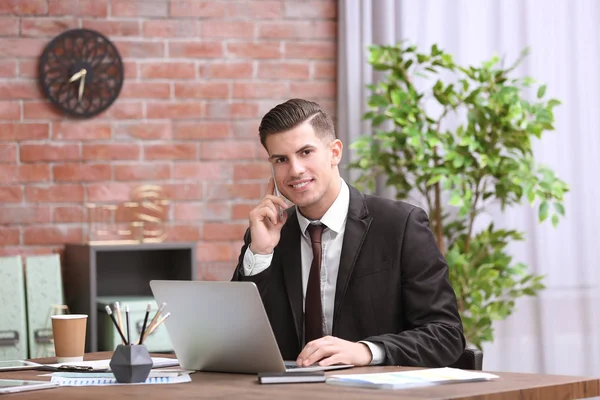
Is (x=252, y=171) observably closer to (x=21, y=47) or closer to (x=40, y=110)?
(x=40, y=110)

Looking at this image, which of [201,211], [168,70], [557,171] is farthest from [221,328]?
[168,70]

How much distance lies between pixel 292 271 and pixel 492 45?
1.68 m

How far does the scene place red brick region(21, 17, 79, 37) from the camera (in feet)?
12.5

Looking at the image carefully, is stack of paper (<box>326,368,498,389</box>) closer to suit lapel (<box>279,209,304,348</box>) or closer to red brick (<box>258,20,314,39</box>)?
suit lapel (<box>279,209,304,348</box>)

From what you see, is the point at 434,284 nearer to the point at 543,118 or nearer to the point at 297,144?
the point at 297,144

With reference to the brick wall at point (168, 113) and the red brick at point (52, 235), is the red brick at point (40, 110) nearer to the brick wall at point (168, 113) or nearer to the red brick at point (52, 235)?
the brick wall at point (168, 113)

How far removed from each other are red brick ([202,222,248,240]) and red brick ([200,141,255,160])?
0.93ft

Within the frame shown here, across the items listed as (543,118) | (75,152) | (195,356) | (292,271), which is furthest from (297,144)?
(75,152)

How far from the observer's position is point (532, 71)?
3518mm

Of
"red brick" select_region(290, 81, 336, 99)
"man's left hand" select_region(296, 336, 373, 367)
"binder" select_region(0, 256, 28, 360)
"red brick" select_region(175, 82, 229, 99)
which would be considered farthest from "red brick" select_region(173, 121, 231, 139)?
"man's left hand" select_region(296, 336, 373, 367)

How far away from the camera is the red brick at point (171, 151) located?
3988 millimetres

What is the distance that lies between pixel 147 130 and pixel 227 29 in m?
0.56

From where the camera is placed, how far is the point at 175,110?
159 inches

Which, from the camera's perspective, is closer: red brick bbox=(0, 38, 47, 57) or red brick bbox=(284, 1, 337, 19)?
red brick bbox=(0, 38, 47, 57)
